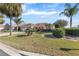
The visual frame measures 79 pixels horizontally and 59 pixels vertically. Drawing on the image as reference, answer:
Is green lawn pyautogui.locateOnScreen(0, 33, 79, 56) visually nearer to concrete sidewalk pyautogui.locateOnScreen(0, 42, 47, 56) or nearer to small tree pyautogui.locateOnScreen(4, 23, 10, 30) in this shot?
concrete sidewalk pyautogui.locateOnScreen(0, 42, 47, 56)

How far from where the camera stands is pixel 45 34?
24.8 feet

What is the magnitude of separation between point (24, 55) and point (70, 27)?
1236mm

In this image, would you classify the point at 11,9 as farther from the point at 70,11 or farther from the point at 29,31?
the point at 70,11

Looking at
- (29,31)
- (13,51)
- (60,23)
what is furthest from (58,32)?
(13,51)

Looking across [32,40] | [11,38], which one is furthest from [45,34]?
[11,38]

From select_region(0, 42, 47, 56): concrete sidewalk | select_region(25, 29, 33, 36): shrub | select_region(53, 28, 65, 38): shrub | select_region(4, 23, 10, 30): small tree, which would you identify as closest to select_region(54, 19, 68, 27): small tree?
select_region(53, 28, 65, 38): shrub

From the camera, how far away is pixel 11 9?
7.50m

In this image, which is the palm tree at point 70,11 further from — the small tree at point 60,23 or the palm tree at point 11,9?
the palm tree at point 11,9

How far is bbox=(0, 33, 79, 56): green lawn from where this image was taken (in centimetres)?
742

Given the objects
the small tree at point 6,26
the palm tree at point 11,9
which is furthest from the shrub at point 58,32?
the small tree at point 6,26

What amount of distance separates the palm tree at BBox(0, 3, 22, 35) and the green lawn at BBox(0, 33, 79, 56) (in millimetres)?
517

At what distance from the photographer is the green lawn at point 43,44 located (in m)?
7.42

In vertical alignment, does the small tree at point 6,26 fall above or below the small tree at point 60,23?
below

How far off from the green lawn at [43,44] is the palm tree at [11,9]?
52cm
